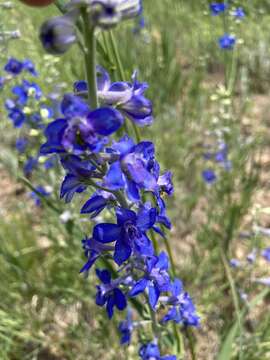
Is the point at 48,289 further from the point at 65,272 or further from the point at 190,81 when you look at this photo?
the point at 190,81

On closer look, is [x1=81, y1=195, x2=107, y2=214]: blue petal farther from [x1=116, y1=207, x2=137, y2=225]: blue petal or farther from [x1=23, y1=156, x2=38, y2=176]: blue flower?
[x1=23, y1=156, x2=38, y2=176]: blue flower

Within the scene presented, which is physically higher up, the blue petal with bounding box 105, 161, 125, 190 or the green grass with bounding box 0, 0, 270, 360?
the blue petal with bounding box 105, 161, 125, 190

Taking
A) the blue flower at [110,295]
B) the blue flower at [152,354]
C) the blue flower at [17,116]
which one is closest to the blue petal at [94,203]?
the blue flower at [110,295]

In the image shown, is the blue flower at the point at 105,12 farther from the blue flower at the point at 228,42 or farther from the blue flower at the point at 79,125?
the blue flower at the point at 228,42

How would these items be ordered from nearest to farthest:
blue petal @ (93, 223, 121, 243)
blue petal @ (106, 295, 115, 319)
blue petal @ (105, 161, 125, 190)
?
blue petal @ (105, 161, 125, 190) → blue petal @ (93, 223, 121, 243) → blue petal @ (106, 295, 115, 319)

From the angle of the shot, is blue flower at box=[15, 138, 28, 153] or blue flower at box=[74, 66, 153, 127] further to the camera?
blue flower at box=[15, 138, 28, 153]

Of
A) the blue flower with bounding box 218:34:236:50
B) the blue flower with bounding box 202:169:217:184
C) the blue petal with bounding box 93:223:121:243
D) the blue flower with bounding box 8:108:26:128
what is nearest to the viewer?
the blue petal with bounding box 93:223:121:243

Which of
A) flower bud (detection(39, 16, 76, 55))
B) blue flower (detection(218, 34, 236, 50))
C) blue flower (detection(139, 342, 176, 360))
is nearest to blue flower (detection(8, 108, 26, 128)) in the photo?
blue flower (detection(218, 34, 236, 50))

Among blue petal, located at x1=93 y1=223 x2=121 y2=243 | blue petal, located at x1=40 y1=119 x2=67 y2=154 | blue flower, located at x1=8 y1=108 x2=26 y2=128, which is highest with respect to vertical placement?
blue petal, located at x1=40 y1=119 x2=67 y2=154

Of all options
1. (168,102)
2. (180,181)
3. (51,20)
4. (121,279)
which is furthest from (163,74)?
(51,20)
